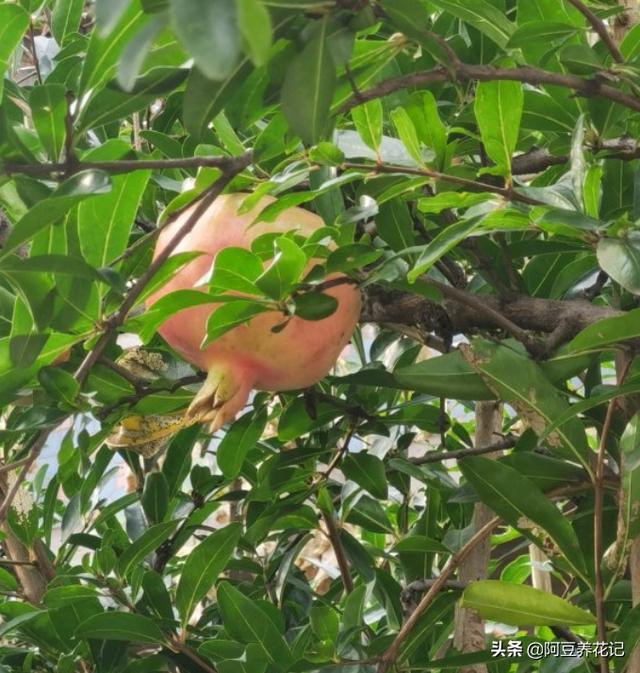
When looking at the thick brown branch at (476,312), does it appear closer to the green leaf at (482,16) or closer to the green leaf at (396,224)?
the green leaf at (396,224)

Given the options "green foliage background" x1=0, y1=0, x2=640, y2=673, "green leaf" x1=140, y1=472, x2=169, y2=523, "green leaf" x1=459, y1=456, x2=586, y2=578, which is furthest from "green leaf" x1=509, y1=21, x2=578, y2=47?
"green leaf" x1=140, y1=472, x2=169, y2=523

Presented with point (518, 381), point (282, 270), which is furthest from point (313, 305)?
point (518, 381)

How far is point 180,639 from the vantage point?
1.04 m

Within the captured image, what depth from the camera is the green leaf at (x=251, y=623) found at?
3.21ft

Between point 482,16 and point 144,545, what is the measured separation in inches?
23.8

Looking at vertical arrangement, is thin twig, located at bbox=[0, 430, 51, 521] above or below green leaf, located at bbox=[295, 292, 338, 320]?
below

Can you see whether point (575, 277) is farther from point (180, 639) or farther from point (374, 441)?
point (180, 639)

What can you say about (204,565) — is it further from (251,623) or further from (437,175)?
(437,175)

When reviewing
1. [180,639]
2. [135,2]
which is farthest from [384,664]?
[135,2]

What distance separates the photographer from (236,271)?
0.71m

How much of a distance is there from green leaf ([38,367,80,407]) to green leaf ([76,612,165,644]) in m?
0.27

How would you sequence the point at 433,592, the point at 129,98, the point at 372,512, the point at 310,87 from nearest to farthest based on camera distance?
the point at 310,87
the point at 129,98
the point at 433,592
the point at 372,512

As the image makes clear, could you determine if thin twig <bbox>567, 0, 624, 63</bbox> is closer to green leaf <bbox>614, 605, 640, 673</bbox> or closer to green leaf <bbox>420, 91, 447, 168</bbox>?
green leaf <bbox>420, 91, 447, 168</bbox>

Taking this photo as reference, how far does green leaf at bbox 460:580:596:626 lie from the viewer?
2.74ft
